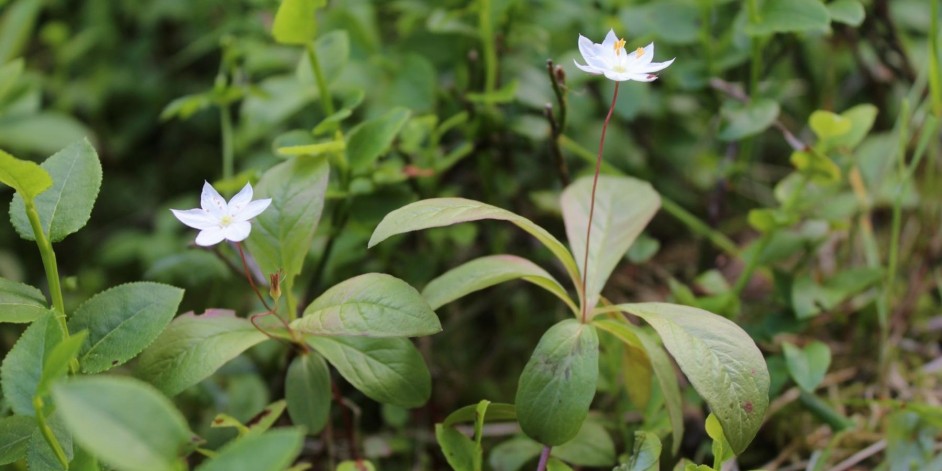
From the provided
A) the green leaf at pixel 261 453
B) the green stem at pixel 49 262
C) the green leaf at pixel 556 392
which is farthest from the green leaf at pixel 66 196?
the green leaf at pixel 556 392

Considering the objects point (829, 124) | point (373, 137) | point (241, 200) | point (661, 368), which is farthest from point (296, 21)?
point (829, 124)

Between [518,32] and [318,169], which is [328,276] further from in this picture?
[518,32]

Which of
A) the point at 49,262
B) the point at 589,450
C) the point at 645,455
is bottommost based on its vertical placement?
the point at 589,450

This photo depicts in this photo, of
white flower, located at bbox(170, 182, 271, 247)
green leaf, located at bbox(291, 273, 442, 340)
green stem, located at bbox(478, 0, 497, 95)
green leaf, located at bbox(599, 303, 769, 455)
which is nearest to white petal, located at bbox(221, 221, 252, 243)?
white flower, located at bbox(170, 182, 271, 247)

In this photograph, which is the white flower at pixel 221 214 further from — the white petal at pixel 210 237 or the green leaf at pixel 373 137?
the green leaf at pixel 373 137

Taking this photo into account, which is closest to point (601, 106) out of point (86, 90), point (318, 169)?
point (318, 169)

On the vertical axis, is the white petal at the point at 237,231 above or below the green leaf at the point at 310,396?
above

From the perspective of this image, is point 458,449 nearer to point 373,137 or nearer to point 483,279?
point 483,279
